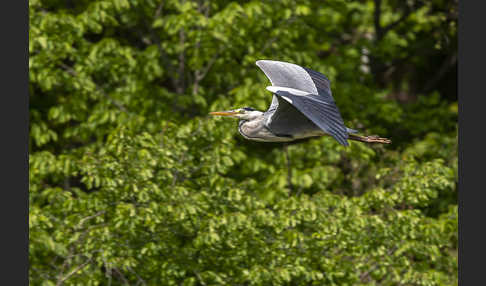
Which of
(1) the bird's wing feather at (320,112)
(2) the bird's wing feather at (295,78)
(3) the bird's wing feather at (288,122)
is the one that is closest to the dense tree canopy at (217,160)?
(2) the bird's wing feather at (295,78)

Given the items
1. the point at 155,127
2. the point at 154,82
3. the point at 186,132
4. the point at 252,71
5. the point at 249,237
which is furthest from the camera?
the point at 154,82

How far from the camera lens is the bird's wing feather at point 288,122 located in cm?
519

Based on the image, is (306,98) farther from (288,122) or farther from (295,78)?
(295,78)

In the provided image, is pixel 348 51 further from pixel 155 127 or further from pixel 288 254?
pixel 288 254

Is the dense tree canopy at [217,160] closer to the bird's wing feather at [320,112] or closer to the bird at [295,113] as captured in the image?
the bird at [295,113]

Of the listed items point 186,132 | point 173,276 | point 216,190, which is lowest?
point 173,276

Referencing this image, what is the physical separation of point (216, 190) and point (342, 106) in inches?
105

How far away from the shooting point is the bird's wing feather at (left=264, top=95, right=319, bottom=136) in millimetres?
5191

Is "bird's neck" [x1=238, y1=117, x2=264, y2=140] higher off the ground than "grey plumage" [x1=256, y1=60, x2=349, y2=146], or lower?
lower

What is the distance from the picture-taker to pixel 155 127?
8.98 m

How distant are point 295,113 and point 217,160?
2.85 meters

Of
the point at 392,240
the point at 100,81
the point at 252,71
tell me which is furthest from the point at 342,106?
the point at 100,81

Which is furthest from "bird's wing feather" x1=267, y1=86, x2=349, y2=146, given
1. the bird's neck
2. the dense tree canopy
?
the dense tree canopy

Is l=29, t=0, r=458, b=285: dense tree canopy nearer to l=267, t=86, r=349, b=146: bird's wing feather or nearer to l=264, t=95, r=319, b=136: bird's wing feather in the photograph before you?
l=264, t=95, r=319, b=136: bird's wing feather
